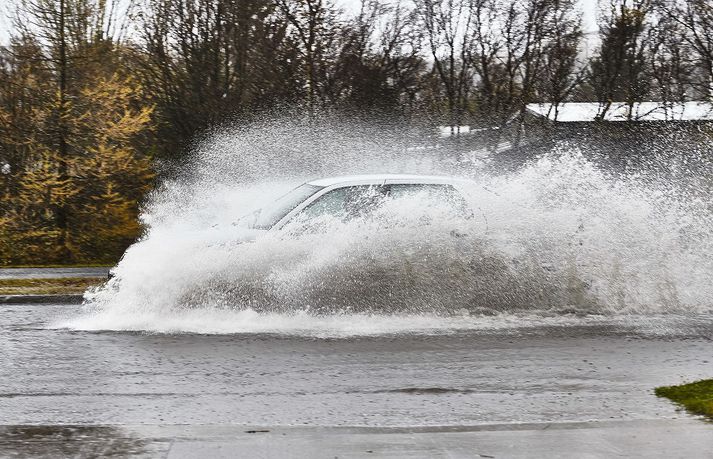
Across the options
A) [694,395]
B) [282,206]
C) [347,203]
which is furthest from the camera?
[282,206]

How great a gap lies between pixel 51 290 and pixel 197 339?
195 inches

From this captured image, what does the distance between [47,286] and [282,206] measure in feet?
15.7

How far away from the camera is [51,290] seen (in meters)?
13.5

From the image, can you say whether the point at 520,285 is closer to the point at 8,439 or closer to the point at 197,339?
the point at 197,339

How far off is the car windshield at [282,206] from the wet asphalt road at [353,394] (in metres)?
1.74

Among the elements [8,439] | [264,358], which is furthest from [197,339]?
[8,439]

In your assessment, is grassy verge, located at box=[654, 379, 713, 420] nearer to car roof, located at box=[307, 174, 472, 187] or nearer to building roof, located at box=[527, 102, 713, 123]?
car roof, located at box=[307, 174, 472, 187]

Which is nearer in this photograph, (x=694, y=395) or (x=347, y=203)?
(x=694, y=395)

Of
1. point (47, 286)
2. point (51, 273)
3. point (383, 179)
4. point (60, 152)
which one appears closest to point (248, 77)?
point (60, 152)

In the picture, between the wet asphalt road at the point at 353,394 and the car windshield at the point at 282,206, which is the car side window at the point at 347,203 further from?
the wet asphalt road at the point at 353,394

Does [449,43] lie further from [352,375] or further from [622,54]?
[352,375]

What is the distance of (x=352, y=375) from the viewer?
782cm

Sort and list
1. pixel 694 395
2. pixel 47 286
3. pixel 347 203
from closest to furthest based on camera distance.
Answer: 1. pixel 694 395
2. pixel 347 203
3. pixel 47 286

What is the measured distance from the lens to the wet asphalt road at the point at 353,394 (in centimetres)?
569
